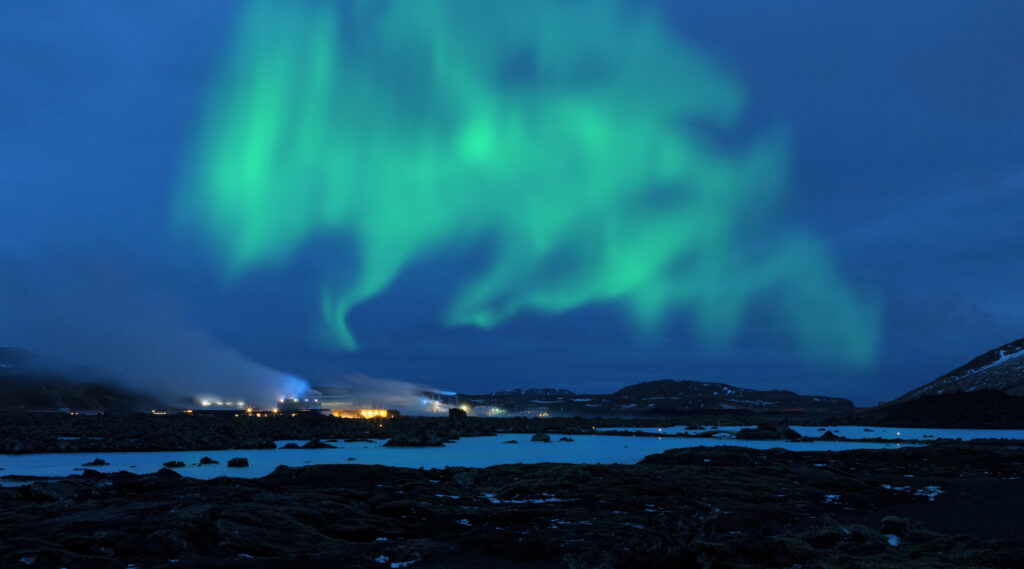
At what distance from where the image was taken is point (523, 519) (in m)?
27.6

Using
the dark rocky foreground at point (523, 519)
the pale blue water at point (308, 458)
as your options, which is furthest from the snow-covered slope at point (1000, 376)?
the dark rocky foreground at point (523, 519)

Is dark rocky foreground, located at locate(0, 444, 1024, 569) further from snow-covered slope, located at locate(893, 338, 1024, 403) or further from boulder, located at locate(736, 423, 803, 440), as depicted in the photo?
snow-covered slope, located at locate(893, 338, 1024, 403)

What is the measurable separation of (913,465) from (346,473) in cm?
4367

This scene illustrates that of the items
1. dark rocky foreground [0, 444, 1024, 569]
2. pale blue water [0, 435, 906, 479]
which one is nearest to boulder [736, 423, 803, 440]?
pale blue water [0, 435, 906, 479]

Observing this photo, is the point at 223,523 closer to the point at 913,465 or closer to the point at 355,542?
the point at 355,542

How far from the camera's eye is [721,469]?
1832 inches

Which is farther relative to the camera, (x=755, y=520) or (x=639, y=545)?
(x=755, y=520)

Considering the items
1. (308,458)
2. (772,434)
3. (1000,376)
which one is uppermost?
(1000,376)

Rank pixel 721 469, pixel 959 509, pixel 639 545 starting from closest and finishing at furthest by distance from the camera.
→ 1. pixel 639 545
2. pixel 959 509
3. pixel 721 469

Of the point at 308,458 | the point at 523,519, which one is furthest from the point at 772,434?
the point at 523,519

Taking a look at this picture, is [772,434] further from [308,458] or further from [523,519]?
[523,519]

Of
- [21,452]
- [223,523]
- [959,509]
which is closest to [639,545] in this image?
[223,523]

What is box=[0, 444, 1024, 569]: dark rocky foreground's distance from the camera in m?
19.2

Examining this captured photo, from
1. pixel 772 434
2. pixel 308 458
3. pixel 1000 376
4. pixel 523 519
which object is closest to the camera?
pixel 523 519
